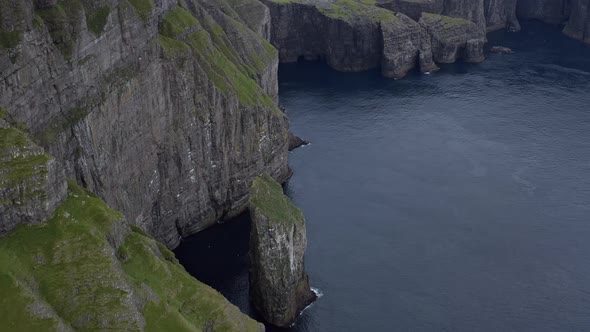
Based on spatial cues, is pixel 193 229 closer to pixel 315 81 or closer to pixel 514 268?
pixel 514 268

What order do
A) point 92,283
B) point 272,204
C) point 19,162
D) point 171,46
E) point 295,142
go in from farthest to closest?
point 295,142, point 171,46, point 272,204, point 19,162, point 92,283

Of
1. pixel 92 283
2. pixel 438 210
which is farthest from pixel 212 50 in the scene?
pixel 92 283

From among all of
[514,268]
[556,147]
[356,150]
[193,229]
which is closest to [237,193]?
[193,229]

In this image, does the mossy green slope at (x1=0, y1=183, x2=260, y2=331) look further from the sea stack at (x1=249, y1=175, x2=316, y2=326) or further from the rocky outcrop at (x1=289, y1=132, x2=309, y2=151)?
the rocky outcrop at (x1=289, y1=132, x2=309, y2=151)

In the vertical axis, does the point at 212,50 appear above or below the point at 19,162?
below

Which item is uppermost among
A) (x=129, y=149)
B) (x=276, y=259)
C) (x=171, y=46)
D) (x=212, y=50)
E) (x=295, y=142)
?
(x=171, y=46)

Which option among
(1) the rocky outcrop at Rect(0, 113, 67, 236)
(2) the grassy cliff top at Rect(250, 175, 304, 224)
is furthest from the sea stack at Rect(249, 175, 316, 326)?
(1) the rocky outcrop at Rect(0, 113, 67, 236)

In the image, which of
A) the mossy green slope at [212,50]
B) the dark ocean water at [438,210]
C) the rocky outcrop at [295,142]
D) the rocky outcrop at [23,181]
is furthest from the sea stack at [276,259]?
the rocky outcrop at [295,142]

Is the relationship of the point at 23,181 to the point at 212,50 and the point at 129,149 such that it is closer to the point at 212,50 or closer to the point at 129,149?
the point at 129,149
